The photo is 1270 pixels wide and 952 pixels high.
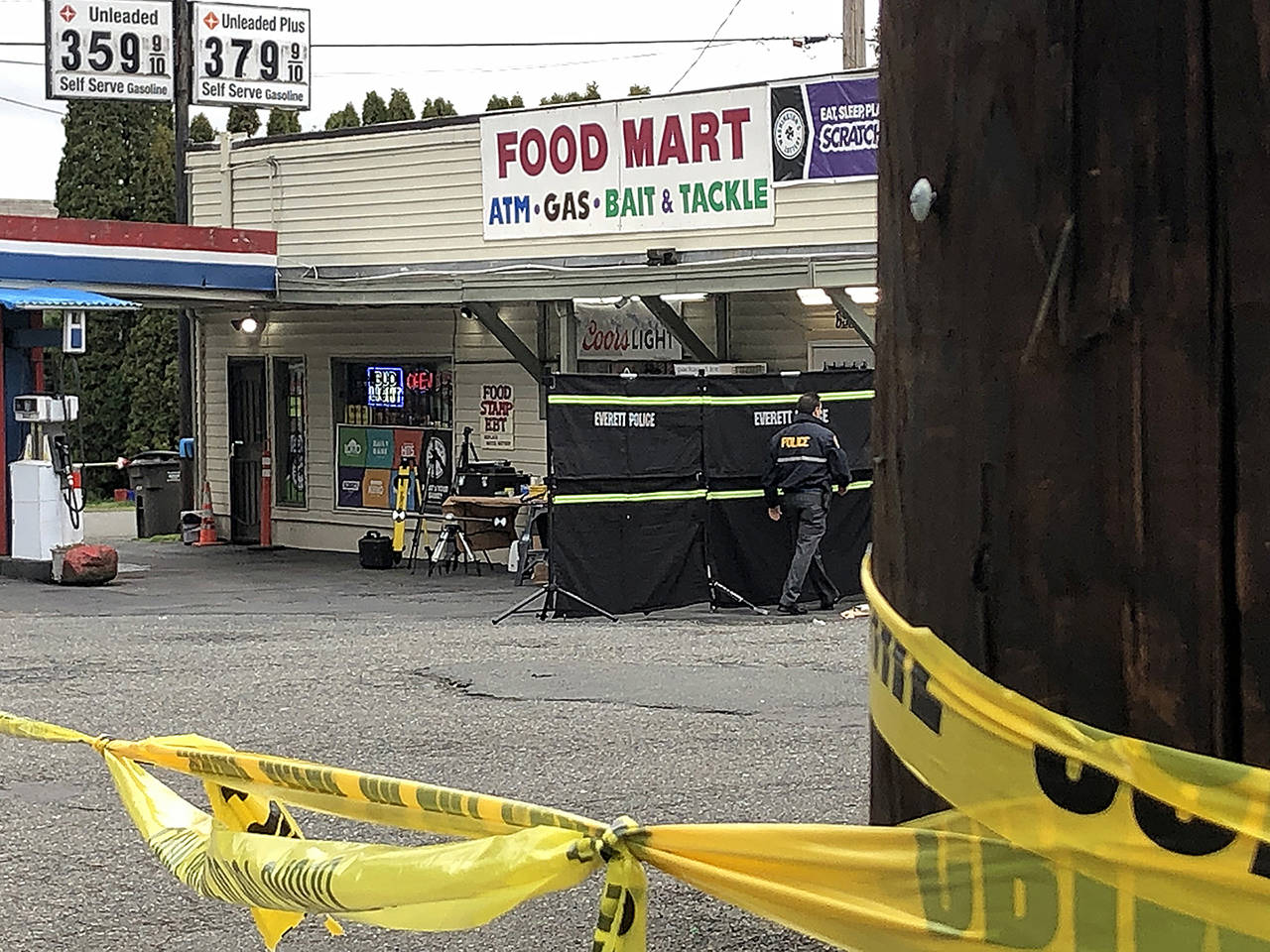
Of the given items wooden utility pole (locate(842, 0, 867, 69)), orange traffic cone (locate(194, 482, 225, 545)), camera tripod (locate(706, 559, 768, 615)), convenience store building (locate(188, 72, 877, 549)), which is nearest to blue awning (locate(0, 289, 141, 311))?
convenience store building (locate(188, 72, 877, 549))

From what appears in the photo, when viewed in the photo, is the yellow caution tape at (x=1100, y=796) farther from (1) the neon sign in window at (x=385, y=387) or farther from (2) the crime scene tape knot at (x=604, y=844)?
(1) the neon sign in window at (x=385, y=387)

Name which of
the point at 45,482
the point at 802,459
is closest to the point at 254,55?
the point at 45,482

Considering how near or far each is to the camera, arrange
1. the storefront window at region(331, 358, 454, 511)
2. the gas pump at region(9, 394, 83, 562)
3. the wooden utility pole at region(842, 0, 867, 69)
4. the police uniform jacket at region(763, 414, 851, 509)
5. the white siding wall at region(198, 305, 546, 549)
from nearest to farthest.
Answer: the police uniform jacket at region(763, 414, 851, 509) → the gas pump at region(9, 394, 83, 562) → the white siding wall at region(198, 305, 546, 549) → the storefront window at region(331, 358, 454, 511) → the wooden utility pole at region(842, 0, 867, 69)

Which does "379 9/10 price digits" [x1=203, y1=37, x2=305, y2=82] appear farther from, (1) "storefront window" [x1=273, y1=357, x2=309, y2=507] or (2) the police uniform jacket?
(2) the police uniform jacket

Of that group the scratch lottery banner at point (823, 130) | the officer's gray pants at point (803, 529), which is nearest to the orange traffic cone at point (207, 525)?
the scratch lottery banner at point (823, 130)

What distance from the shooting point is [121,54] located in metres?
25.5

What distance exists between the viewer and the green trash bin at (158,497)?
25781mm

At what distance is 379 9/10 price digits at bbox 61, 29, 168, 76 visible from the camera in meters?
25.2

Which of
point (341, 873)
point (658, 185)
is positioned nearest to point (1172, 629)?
point (341, 873)

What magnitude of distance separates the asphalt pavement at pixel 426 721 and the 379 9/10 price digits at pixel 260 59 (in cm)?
1183

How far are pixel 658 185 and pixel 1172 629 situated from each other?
16511mm

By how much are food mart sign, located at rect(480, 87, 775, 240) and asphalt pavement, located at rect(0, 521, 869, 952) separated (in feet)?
13.9

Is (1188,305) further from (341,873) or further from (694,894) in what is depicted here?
(694,894)

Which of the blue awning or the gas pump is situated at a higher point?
the blue awning
